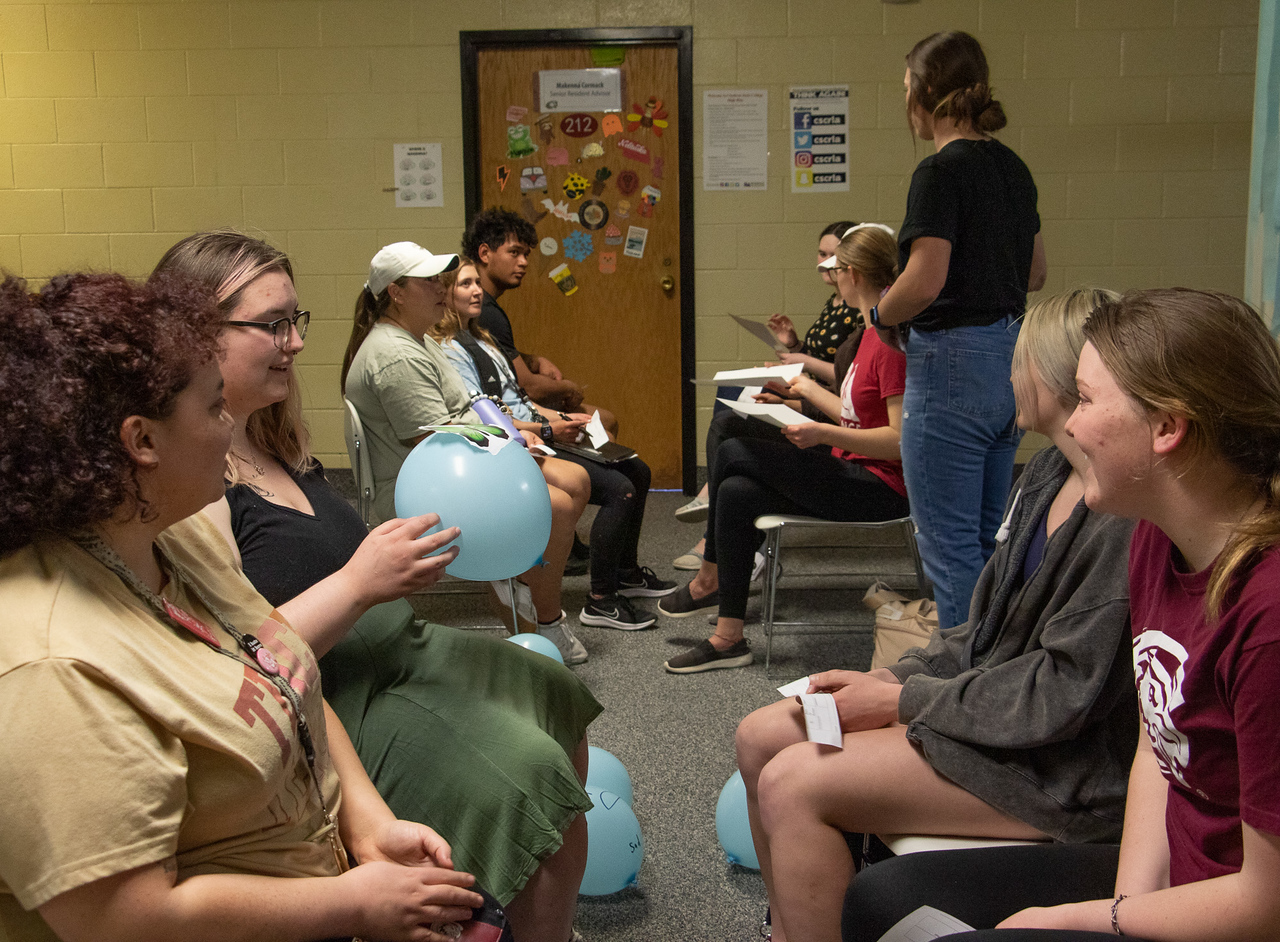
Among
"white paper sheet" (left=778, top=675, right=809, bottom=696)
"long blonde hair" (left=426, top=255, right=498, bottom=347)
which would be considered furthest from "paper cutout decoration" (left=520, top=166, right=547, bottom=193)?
"white paper sheet" (left=778, top=675, right=809, bottom=696)

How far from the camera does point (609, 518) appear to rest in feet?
10.9

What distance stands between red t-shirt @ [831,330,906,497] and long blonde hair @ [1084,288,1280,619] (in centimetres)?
173

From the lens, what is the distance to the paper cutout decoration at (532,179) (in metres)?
4.95

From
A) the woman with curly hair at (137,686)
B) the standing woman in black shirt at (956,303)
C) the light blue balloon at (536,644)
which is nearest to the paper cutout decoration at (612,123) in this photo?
the standing woman in black shirt at (956,303)

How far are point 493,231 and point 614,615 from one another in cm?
159

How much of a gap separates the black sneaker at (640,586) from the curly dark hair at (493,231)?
53.7 inches

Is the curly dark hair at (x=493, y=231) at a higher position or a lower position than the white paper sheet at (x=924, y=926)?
higher

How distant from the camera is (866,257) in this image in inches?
112

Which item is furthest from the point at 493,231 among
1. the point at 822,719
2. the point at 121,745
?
the point at 121,745

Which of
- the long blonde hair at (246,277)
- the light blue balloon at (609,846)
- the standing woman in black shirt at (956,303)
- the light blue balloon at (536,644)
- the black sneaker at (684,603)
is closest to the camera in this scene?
the long blonde hair at (246,277)

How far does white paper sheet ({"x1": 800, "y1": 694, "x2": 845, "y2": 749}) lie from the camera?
4.31ft

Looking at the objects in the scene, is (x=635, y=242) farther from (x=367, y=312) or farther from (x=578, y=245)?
(x=367, y=312)

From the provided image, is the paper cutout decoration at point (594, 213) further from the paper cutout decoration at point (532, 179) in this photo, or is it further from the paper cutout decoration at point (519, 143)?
the paper cutout decoration at point (519, 143)

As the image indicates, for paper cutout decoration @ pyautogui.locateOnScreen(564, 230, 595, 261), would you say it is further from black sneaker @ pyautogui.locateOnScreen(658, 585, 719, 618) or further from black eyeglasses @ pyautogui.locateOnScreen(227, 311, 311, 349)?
black eyeglasses @ pyautogui.locateOnScreen(227, 311, 311, 349)
